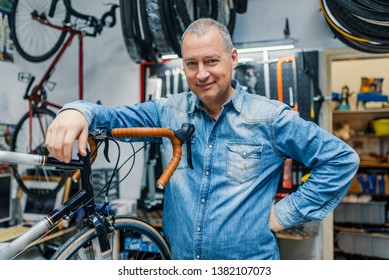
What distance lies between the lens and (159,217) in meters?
2.07

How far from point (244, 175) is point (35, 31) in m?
1.95

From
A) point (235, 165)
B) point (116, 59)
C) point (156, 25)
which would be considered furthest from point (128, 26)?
point (235, 165)

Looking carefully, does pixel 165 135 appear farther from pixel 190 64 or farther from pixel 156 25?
pixel 156 25

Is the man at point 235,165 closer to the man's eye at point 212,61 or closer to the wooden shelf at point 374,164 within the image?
the man's eye at point 212,61

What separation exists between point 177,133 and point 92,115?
0.21 meters

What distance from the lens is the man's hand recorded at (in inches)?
26.6

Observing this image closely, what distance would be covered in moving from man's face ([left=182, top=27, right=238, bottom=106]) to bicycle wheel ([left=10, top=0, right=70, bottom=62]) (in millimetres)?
1439

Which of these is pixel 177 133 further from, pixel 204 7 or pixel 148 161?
pixel 148 161

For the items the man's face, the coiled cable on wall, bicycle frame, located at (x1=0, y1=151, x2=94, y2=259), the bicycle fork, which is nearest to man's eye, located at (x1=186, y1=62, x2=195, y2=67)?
the man's face

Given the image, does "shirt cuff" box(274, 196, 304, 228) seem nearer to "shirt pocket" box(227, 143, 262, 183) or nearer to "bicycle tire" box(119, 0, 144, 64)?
"shirt pocket" box(227, 143, 262, 183)

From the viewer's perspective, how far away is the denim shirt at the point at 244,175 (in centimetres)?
89

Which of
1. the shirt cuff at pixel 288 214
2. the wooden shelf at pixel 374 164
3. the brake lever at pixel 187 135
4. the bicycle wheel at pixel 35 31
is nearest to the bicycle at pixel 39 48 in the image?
the bicycle wheel at pixel 35 31

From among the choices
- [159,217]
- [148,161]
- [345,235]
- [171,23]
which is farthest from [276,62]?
[345,235]

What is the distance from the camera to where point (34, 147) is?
2203 millimetres
